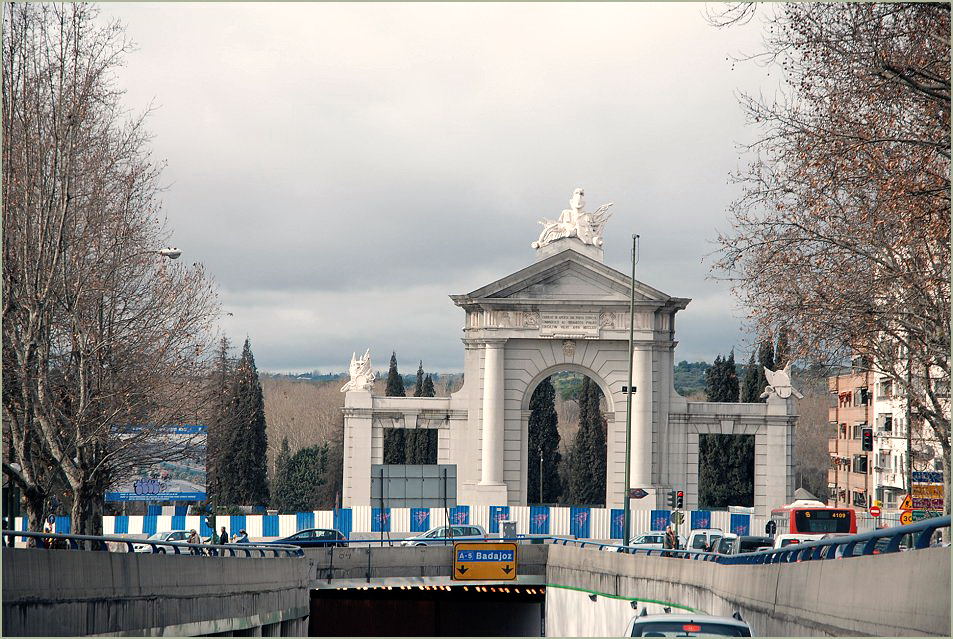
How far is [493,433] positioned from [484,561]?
19101mm

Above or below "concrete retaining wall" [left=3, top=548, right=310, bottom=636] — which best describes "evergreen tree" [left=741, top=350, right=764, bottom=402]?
above

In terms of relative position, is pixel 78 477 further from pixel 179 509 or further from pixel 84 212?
pixel 179 509

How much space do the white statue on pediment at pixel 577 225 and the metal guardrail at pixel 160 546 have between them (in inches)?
1114

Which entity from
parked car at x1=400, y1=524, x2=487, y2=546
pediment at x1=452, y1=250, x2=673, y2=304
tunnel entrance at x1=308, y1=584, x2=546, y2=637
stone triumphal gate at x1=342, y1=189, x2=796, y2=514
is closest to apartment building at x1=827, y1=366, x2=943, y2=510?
stone triumphal gate at x1=342, y1=189, x2=796, y2=514

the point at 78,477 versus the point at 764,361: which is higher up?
the point at 764,361

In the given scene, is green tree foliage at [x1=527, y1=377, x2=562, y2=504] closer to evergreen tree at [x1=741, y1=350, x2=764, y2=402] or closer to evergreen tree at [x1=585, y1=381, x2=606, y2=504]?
evergreen tree at [x1=585, y1=381, x2=606, y2=504]

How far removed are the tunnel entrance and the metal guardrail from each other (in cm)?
784

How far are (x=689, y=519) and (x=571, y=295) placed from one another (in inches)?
434

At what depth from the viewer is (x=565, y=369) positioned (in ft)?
207

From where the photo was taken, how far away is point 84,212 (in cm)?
3588

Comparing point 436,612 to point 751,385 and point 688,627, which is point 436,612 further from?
point 751,385

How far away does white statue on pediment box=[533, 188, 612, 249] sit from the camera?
64.2 m

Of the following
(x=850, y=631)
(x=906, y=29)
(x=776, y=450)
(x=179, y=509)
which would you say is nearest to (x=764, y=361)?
(x=776, y=450)

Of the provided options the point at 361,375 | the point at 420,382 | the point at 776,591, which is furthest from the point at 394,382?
the point at 776,591
